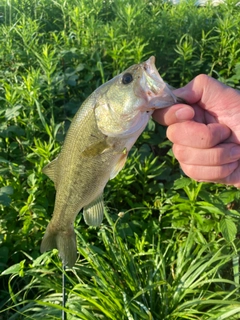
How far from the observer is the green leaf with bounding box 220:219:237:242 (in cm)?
217

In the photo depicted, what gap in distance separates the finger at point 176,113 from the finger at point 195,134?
0.04 meters

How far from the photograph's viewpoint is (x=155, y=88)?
1.36 metres

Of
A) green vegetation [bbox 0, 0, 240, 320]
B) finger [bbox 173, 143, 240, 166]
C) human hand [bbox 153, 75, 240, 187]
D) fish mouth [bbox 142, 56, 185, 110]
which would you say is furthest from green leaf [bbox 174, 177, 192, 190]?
fish mouth [bbox 142, 56, 185, 110]

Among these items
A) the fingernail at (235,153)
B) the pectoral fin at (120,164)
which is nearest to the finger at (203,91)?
the fingernail at (235,153)

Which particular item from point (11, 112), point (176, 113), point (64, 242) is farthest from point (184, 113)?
point (11, 112)

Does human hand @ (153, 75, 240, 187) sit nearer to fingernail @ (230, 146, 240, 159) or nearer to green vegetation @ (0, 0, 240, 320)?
fingernail @ (230, 146, 240, 159)

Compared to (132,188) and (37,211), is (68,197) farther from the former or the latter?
(132,188)

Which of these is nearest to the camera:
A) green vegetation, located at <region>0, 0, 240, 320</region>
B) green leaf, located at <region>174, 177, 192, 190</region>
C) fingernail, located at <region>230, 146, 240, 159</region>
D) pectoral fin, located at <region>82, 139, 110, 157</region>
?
pectoral fin, located at <region>82, 139, 110, 157</region>

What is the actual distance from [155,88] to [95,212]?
0.62 metres

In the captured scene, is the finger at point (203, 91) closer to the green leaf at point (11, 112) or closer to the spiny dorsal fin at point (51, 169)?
the spiny dorsal fin at point (51, 169)

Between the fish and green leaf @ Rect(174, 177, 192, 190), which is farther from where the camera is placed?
green leaf @ Rect(174, 177, 192, 190)

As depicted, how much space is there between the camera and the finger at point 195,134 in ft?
5.32

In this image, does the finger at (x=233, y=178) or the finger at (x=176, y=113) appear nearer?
the finger at (x=176, y=113)

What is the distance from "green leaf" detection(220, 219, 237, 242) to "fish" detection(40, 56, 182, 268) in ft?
2.99
